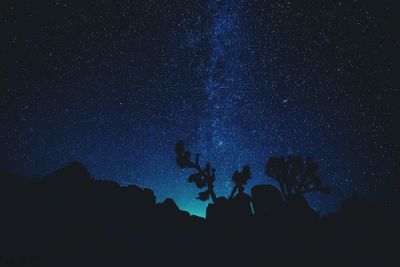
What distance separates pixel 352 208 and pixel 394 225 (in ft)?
10.1

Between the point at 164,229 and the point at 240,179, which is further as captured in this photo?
the point at 240,179

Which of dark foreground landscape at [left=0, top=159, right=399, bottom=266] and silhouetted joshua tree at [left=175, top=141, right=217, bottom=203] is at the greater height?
silhouetted joshua tree at [left=175, top=141, right=217, bottom=203]

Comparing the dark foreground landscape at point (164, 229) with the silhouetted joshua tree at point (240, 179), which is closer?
the dark foreground landscape at point (164, 229)

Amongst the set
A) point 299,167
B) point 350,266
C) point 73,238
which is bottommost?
point 350,266

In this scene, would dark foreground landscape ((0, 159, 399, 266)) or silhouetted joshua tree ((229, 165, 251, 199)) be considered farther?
silhouetted joshua tree ((229, 165, 251, 199))

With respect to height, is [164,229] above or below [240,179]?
below

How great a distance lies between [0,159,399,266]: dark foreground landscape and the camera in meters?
15.6

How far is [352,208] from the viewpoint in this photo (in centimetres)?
2141

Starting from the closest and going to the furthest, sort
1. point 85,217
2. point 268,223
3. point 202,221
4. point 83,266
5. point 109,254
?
1. point 83,266
2. point 109,254
3. point 85,217
4. point 268,223
5. point 202,221

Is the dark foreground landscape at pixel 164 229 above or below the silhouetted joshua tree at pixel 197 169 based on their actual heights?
below

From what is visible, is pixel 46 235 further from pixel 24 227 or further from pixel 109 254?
pixel 109 254

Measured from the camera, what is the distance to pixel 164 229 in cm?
1858

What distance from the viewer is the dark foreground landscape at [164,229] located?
1555 cm

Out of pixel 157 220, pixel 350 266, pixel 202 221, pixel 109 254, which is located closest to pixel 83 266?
pixel 109 254
